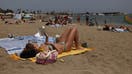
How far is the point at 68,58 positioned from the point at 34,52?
0.83 meters

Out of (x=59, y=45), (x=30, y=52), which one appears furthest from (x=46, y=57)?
(x=59, y=45)

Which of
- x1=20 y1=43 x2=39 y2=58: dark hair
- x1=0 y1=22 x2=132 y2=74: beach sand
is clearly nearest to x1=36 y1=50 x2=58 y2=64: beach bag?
→ x1=0 y1=22 x2=132 y2=74: beach sand

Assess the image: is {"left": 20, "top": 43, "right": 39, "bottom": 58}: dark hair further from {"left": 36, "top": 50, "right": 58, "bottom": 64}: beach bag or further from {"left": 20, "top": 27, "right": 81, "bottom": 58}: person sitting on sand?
{"left": 36, "top": 50, "right": 58, "bottom": 64}: beach bag

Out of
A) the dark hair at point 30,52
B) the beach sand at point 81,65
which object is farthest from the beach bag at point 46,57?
the dark hair at point 30,52

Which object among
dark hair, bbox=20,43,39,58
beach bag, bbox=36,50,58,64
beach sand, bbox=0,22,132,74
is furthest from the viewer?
dark hair, bbox=20,43,39,58

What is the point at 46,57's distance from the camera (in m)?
5.88

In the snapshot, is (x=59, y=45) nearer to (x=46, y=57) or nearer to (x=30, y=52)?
(x=30, y=52)

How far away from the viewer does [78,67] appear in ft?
18.8

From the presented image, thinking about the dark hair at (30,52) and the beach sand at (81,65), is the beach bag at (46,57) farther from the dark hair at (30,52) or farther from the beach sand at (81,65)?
the dark hair at (30,52)

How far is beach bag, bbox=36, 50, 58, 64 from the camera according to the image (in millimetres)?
5871

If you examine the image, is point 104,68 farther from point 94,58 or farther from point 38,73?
point 38,73

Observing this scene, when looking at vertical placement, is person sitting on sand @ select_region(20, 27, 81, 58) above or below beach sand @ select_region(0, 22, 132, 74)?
above

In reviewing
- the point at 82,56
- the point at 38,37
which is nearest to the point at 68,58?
the point at 82,56

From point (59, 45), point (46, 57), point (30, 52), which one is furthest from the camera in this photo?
point (59, 45)
